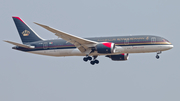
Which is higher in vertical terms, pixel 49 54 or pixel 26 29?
pixel 26 29

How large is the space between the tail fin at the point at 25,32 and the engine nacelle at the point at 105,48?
13.4 m

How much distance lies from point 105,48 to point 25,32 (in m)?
17.3

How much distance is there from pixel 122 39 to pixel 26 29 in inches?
742

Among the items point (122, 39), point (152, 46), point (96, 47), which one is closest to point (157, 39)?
point (152, 46)

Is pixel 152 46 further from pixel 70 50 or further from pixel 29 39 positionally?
pixel 29 39

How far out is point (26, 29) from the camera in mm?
62094

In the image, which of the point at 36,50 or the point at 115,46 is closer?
the point at 115,46

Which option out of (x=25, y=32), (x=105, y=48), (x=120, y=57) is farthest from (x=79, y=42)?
(x=25, y=32)

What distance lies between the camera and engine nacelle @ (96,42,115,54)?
5247cm

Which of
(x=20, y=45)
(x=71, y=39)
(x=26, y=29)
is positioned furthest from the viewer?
(x=26, y=29)

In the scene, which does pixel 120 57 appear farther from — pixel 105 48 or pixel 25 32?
pixel 25 32

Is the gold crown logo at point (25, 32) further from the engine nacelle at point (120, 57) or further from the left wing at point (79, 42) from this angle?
the engine nacelle at point (120, 57)

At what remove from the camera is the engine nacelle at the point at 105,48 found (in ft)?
172


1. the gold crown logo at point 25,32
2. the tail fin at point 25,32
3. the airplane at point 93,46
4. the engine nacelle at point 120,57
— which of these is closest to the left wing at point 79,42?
the airplane at point 93,46
